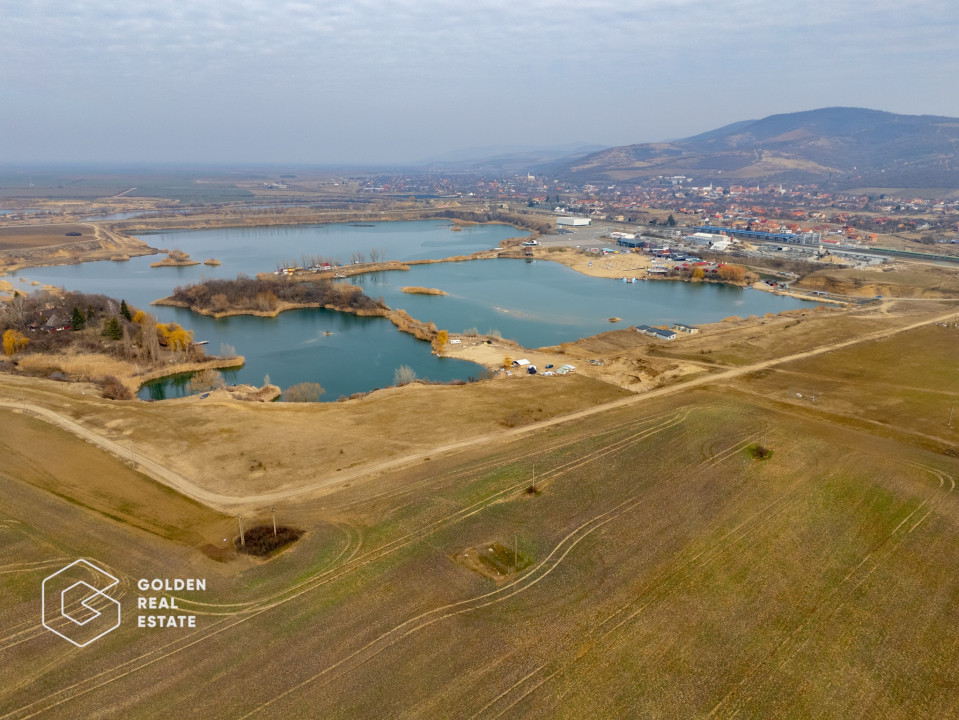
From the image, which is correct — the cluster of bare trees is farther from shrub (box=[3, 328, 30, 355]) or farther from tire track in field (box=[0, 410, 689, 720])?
tire track in field (box=[0, 410, 689, 720])

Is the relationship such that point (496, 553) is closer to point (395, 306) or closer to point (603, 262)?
point (395, 306)

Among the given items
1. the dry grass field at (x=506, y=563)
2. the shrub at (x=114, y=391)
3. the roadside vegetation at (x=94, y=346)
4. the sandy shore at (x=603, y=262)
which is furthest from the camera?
the sandy shore at (x=603, y=262)

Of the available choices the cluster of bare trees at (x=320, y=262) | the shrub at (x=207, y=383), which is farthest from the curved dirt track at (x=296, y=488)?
the cluster of bare trees at (x=320, y=262)

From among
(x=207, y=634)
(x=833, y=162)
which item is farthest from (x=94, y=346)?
(x=833, y=162)

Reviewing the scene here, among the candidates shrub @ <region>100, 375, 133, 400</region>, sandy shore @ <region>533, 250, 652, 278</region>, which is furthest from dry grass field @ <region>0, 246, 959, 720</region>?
sandy shore @ <region>533, 250, 652, 278</region>

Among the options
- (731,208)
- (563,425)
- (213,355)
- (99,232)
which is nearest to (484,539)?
(563,425)

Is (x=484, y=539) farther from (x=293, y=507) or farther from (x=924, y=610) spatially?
(x=924, y=610)

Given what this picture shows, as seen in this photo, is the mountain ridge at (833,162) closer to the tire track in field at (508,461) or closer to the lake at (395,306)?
the lake at (395,306)
